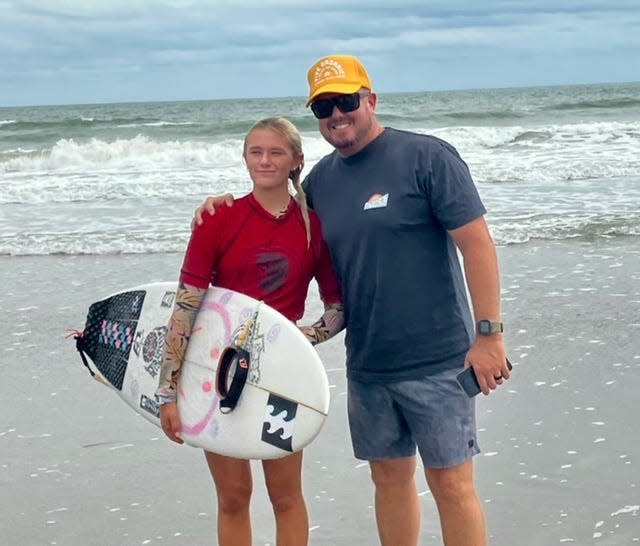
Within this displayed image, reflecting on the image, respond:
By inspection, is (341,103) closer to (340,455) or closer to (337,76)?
(337,76)

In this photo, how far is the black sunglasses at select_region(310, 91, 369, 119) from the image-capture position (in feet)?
8.96

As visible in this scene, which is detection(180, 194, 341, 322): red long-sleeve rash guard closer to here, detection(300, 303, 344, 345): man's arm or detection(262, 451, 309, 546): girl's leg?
detection(300, 303, 344, 345): man's arm

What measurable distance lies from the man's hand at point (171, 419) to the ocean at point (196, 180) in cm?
660

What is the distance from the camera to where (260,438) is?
2.75 metres

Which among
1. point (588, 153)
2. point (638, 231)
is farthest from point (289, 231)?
point (588, 153)

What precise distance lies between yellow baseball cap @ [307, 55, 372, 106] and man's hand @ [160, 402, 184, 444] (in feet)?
3.30

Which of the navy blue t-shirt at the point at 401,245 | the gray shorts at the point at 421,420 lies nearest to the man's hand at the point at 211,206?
the navy blue t-shirt at the point at 401,245

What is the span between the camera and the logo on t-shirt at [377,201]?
2.69 m

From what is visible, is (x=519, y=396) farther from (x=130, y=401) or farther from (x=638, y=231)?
(x=638, y=231)

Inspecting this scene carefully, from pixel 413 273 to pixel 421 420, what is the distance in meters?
0.44

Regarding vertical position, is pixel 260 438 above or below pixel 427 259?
below

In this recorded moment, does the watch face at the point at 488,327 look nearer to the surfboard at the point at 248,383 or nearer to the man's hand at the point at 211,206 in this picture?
the surfboard at the point at 248,383

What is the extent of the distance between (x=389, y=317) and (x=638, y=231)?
7.25m

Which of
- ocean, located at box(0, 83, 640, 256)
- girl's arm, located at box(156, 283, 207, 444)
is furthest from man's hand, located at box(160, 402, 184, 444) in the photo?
ocean, located at box(0, 83, 640, 256)
